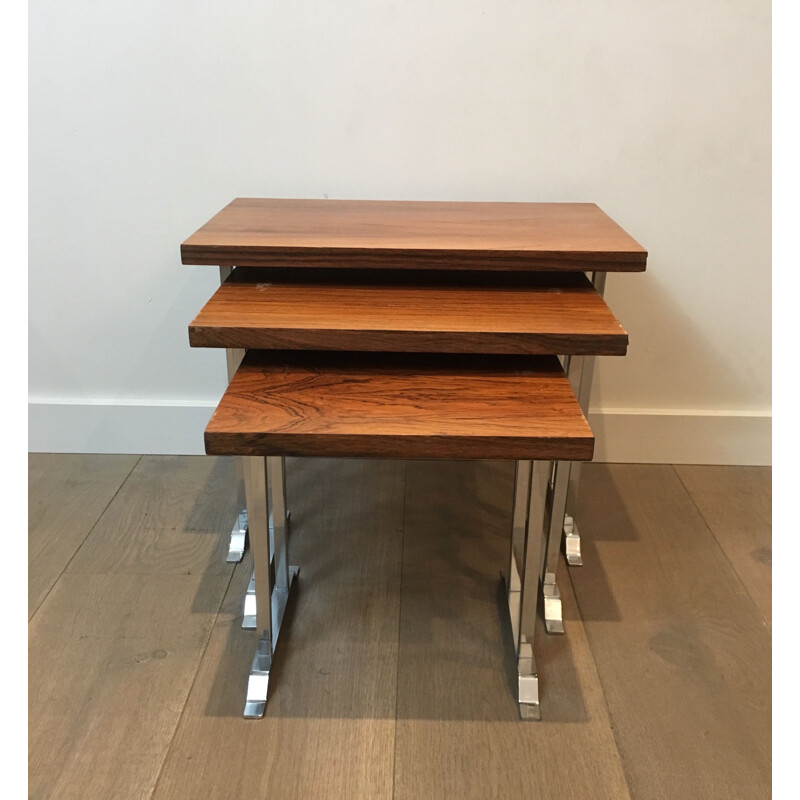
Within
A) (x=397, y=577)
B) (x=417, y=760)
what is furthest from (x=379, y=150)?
(x=417, y=760)

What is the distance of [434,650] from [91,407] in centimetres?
100

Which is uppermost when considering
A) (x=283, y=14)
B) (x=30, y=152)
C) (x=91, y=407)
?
(x=283, y=14)

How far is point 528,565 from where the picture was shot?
1199 millimetres

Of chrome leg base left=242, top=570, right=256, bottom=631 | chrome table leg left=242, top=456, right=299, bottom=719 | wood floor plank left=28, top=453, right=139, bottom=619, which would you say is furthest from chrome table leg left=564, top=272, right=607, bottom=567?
wood floor plank left=28, top=453, right=139, bottom=619

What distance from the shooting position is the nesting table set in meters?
0.98

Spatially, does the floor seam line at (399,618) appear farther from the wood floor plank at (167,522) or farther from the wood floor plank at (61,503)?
the wood floor plank at (61,503)

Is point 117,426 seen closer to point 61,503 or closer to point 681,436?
point 61,503

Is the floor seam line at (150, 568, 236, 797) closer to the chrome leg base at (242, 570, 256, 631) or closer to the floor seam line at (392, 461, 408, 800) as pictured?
the chrome leg base at (242, 570, 256, 631)

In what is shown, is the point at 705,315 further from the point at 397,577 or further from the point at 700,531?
the point at 397,577

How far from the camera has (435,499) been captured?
1.73 metres

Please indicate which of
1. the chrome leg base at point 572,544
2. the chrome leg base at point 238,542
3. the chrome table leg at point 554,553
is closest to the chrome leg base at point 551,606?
the chrome table leg at point 554,553

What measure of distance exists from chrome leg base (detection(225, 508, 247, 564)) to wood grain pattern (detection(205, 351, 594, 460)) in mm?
510

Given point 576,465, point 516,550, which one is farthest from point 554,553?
point 576,465

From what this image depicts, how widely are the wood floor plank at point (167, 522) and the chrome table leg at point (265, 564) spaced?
0.57 feet
